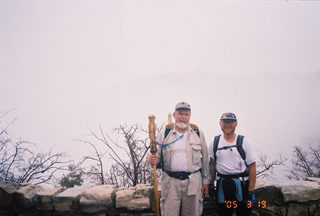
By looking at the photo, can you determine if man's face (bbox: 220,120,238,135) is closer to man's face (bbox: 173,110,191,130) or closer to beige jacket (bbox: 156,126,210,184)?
beige jacket (bbox: 156,126,210,184)

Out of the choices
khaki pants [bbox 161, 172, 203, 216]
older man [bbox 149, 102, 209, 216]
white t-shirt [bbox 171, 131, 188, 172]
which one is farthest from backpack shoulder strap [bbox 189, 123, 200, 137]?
khaki pants [bbox 161, 172, 203, 216]

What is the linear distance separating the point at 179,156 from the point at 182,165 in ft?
0.40

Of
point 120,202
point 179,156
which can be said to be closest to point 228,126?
point 179,156

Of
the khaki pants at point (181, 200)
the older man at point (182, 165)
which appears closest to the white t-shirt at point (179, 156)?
the older man at point (182, 165)

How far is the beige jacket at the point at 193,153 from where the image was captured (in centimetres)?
246

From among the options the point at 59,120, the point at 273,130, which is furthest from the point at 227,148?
the point at 273,130

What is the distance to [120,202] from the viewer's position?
2.65 m

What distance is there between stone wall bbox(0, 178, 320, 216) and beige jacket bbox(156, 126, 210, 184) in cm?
58

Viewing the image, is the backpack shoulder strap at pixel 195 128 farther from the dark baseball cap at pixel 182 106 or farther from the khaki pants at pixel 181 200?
the khaki pants at pixel 181 200

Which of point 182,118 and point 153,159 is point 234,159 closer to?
point 182,118

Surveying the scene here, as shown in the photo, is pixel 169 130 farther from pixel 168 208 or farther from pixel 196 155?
pixel 168 208

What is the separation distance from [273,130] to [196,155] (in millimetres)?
173993

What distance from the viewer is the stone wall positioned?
265cm

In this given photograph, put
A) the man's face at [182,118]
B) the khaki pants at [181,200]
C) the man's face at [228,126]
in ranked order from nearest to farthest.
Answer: the khaki pants at [181,200] → the man's face at [228,126] → the man's face at [182,118]
